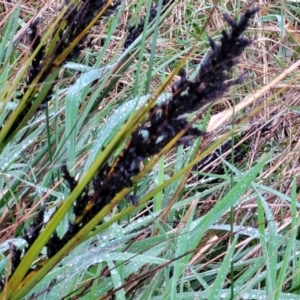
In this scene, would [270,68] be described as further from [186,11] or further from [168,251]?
[168,251]

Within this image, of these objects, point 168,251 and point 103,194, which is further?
point 168,251

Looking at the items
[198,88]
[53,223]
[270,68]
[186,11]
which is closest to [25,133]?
[53,223]

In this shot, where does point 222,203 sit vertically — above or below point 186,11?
below

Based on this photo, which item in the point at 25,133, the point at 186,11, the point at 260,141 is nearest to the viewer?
the point at 25,133

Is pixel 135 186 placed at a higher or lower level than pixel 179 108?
lower

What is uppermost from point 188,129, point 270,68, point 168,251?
point 188,129

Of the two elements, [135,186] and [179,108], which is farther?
[135,186]

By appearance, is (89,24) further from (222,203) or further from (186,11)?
(186,11)

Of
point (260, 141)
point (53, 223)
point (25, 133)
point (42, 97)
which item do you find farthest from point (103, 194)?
point (260, 141)

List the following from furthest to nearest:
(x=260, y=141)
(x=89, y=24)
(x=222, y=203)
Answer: (x=260, y=141) → (x=222, y=203) → (x=89, y=24)
